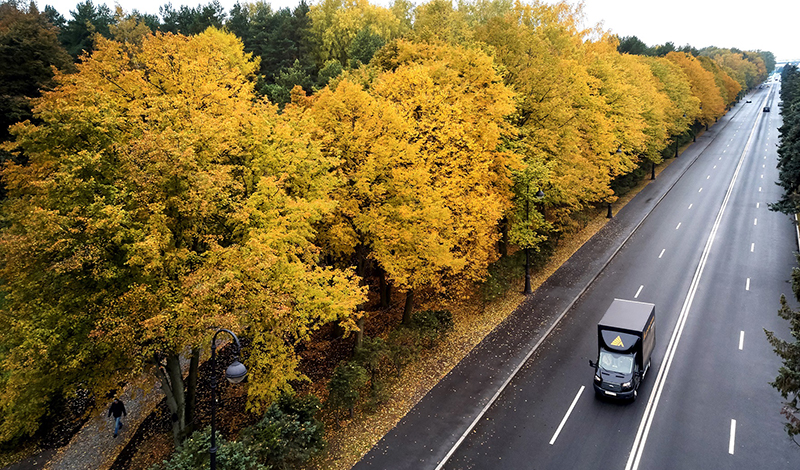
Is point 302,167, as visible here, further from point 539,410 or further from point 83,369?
point 539,410

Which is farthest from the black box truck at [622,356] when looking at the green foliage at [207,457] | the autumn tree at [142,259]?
the green foliage at [207,457]

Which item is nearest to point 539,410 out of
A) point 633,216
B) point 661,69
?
point 633,216

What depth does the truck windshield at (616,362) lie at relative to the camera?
17.0 meters

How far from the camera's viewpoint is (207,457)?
13.1 metres

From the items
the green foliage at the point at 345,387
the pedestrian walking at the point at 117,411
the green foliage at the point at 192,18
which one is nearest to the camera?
the green foliage at the point at 345,387

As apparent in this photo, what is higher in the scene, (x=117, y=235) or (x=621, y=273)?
(x=117, y=235)

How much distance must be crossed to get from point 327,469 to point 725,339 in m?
18.7

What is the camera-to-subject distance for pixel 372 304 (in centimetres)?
2750

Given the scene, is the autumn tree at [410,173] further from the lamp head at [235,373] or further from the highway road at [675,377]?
the lamp head at [235,373]

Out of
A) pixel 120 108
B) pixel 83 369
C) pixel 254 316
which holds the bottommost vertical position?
pixel 83 369

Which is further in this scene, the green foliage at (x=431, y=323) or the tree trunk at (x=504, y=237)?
the tree trunk at (x=504, y=237)

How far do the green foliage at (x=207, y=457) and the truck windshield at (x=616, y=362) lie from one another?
1267 cm

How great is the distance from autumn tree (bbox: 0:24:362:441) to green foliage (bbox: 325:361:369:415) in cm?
249

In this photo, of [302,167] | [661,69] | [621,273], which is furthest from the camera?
[661,69]
